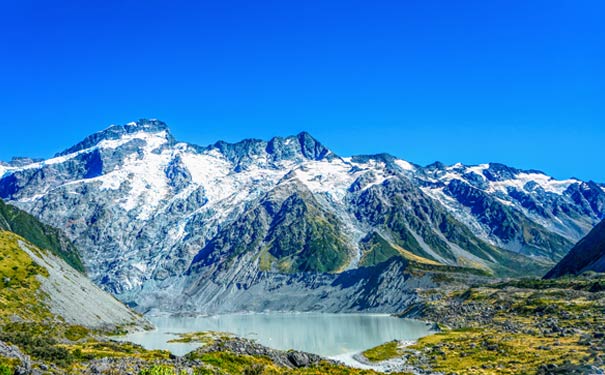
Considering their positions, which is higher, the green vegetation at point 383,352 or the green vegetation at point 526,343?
the green vegetation at point 526,343

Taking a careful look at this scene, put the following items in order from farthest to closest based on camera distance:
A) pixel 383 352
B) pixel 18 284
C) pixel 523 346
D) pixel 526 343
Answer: pixel 383 352, pixel 18 284, pixel 526 343, pixel 523 346

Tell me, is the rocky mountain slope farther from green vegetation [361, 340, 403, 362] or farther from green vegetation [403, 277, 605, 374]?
green vegetation [403, 277, 605, 374]

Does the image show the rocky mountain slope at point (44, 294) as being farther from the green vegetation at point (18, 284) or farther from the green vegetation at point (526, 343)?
the green vegetation at point (526, 343)

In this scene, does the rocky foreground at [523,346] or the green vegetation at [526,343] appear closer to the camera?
the rocky foreground at [523,346]

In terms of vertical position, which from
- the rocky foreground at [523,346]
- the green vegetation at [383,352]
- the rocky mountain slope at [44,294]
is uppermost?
the rocky mountain slope at [44,294]

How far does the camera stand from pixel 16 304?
13562cm

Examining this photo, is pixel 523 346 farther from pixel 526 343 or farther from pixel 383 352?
pixel 383 352

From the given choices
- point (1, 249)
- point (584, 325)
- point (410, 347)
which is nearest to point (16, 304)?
point (1, 249)

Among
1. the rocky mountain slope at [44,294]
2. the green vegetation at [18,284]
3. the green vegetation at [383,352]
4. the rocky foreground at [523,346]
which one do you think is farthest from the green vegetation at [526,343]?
the green vegetation at [18,284]

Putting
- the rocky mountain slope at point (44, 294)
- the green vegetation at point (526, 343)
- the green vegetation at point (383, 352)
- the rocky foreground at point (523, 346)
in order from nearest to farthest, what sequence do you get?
the rocky foreground at point (523, 346) < the green vegetation at point (526, 343) < the rocky mountain slope at point (44, 294) < the green vegetation at point (383, 352)

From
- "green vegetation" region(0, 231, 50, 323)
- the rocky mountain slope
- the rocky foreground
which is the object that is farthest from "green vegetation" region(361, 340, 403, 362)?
"green vegetation" region(0, 231, 50, 323)

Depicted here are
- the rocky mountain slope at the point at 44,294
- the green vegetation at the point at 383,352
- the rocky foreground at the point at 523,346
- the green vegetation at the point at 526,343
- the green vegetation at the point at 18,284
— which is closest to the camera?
the rocky foreground at the point at 523,346

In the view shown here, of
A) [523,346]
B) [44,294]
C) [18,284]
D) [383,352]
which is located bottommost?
[383,352]

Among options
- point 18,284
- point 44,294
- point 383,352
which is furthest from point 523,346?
point 18,284
